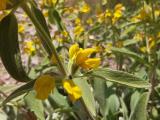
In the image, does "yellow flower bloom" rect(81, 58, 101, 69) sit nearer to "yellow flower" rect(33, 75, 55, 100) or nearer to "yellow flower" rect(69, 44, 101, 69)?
"yellow flower" rect(69, 44, 101, 69)

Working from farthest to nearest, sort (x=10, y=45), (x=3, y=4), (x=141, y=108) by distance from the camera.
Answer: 1. (x=141, y=108)
2. (x=10, y=45)
3. (x=3, y=4)

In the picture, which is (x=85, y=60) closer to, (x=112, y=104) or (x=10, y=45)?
(x=10, y=45)

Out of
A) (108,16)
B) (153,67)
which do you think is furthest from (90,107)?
(108,16)

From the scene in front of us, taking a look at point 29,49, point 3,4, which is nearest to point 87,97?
point 3,4

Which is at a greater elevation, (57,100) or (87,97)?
(87,97)

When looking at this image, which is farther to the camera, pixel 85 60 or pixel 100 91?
pixel 100 91
